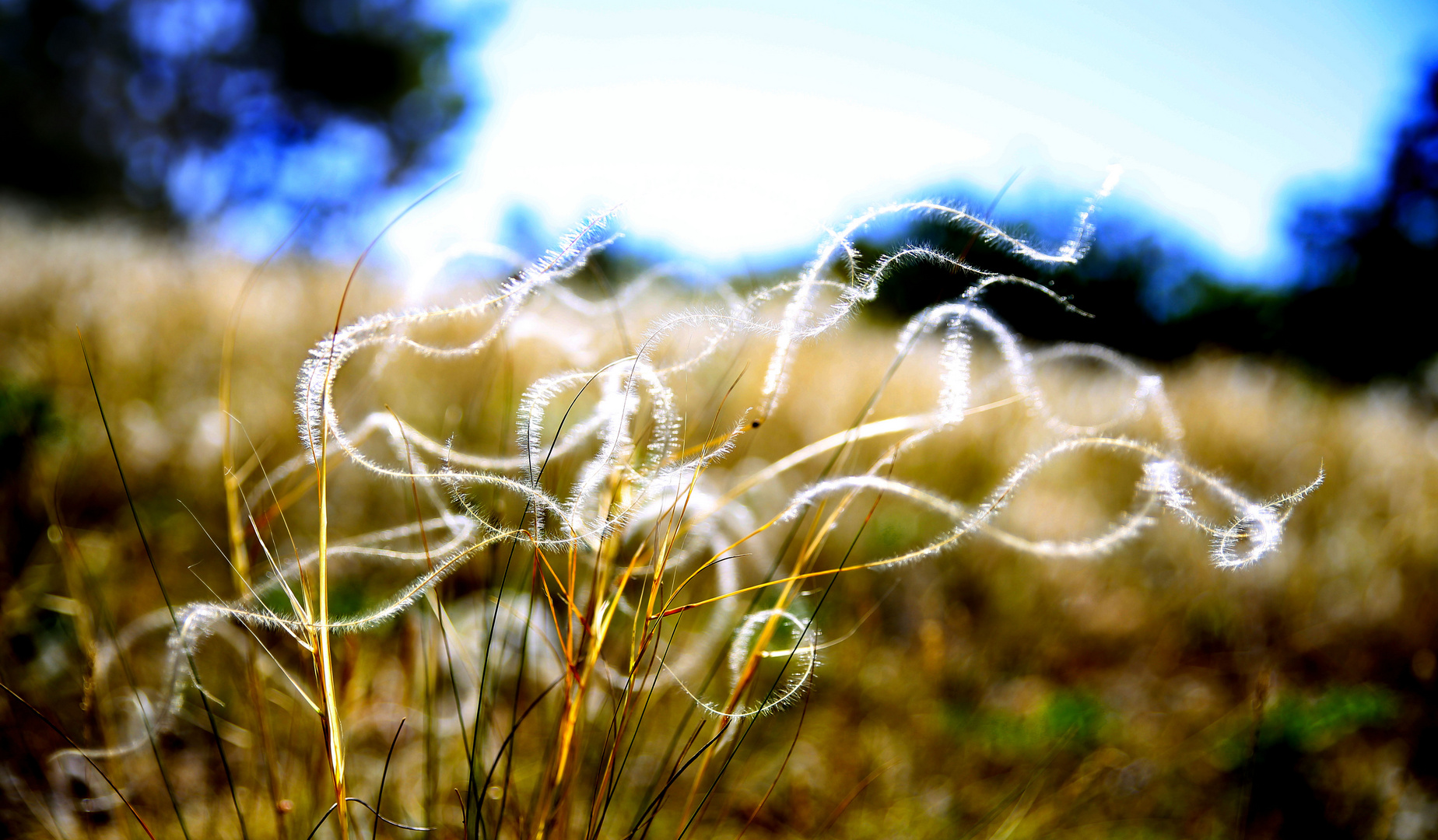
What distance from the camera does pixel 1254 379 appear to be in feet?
11.4

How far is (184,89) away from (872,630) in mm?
13038

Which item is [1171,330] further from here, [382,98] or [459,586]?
[382,98]

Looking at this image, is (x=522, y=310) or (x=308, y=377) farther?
(x=522, y=310)

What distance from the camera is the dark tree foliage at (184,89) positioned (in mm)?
9570

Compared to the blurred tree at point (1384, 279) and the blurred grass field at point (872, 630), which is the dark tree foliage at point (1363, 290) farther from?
the blurred grass field at point (872, 630)

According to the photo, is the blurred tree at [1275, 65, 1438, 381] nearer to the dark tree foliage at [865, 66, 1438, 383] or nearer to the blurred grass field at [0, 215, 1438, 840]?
the dark tree foliage at [865, 66, 1438, 383]

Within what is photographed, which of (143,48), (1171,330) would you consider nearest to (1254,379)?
(1171,330)

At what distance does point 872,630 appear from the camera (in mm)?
1377

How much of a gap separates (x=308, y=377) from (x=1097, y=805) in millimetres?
1182

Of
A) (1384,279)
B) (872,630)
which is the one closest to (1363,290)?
(1384,279)


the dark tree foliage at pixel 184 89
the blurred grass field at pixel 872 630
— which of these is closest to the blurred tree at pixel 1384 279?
the blurred grass field at pixel 872 630

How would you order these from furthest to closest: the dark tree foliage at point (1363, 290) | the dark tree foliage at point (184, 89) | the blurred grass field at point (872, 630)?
the dark tree foliage at point (184, 89)
the dark tree foliage at point (1363, 290)
the blurred grass field at point (872, 630)

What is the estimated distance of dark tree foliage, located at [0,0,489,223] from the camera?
31.4 feet

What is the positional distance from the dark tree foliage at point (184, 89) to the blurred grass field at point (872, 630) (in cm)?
984
